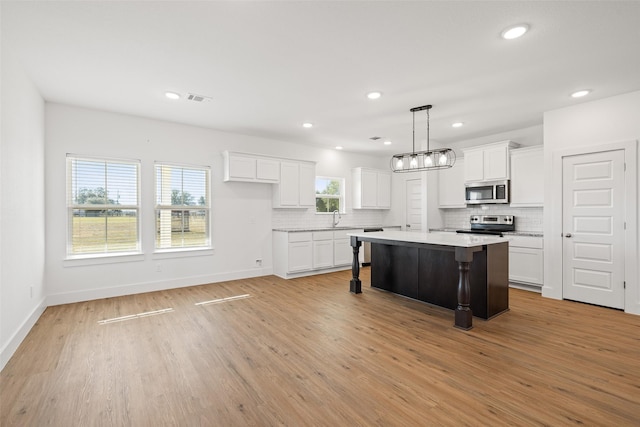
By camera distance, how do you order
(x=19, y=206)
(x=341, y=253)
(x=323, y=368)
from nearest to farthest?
(x=323, y=368)
(x=19, y=206)
(x=341, y=253)

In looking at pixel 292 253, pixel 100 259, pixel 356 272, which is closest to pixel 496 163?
pixel 356 272

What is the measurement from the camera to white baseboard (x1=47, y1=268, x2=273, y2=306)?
4.35 m

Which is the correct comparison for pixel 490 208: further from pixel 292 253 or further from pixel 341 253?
pixel 292 253

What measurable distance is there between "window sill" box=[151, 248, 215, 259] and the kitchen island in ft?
8.54

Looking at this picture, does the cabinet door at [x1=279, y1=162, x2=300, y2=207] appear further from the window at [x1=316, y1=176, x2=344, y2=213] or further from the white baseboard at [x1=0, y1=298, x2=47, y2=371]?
the white baseboard at [x1=0, y1=298, x2=47, y2=371]

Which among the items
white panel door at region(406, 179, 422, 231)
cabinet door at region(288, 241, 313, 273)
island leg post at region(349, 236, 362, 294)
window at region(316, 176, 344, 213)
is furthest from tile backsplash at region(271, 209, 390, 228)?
island leg post at region(349, 236, 362, 294)

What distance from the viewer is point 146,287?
4.95 metres

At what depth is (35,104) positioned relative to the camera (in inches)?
147

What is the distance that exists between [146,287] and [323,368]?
12.0ft

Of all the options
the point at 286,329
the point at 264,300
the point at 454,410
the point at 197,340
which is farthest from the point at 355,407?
the point at 264,300

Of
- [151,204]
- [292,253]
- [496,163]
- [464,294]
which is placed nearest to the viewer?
[464,294]

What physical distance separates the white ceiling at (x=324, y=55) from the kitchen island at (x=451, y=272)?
184 centimetres

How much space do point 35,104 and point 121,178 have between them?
1.36 m

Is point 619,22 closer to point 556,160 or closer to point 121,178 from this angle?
point 556,160
